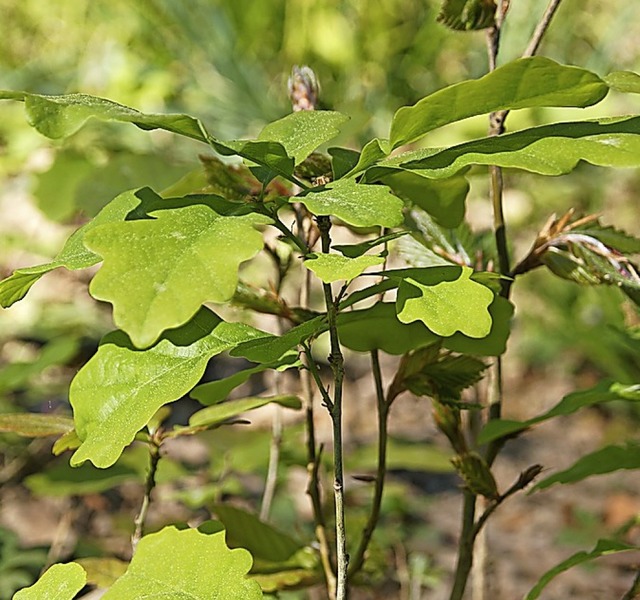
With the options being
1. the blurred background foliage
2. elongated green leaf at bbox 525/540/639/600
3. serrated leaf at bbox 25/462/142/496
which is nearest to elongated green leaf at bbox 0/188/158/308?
elongated green leaf at bbox 525/540/639/600

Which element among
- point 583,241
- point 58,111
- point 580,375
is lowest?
point 580,375

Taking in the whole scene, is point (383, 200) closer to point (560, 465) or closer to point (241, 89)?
point (560, 465)

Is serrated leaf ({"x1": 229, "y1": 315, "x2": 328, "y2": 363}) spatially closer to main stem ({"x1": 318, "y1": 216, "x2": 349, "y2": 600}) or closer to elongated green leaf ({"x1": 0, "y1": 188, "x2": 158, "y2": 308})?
main stem ({"x1": 318, "y1": 216, "x2": 349, "y2": 600})

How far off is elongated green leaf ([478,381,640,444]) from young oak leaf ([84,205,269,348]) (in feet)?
1.14

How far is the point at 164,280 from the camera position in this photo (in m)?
0.46

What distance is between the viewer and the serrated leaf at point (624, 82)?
55cm

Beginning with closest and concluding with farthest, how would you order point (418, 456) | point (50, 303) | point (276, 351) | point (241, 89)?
point (276, 351), point (418, 456), point (50, 303), point (241, 89)

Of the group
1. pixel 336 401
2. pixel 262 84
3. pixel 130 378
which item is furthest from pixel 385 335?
pixel 262 84

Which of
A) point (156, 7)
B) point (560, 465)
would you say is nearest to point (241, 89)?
point (156, 7)

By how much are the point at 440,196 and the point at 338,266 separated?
0.81ft

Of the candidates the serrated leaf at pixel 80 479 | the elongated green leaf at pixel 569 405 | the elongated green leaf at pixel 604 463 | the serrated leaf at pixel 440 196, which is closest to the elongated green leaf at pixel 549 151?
the serrated leaf at pixel 440 196

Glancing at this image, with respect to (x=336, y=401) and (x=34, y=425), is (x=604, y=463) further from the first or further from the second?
(x=34, y=425)

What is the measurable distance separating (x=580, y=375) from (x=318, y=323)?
2.19m

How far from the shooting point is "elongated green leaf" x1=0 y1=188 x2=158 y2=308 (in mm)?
535
